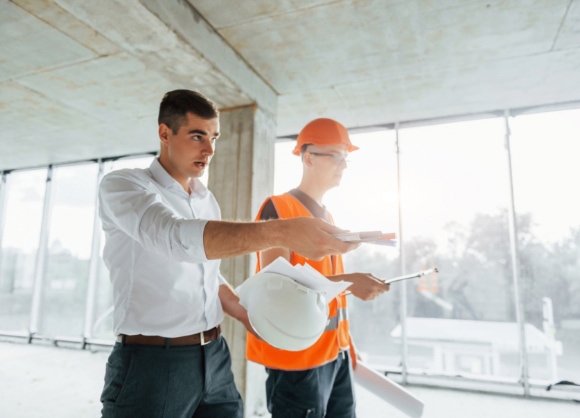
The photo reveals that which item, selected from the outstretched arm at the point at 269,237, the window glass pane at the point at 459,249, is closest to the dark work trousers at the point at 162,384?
the outstretched arm at the point at 269,237

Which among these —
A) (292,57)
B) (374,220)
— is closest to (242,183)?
(292,57)

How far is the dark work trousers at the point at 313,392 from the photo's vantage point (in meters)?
1.41

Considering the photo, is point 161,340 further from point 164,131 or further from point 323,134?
point 323,134

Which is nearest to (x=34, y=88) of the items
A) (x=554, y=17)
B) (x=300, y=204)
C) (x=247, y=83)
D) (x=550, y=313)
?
(x=247, y=83)

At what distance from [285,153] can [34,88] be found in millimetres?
2939

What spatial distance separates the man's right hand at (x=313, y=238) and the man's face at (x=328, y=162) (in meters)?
1.00

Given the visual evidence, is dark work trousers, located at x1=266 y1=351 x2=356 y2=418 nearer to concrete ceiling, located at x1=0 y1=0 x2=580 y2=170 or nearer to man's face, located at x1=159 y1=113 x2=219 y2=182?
man's face, located at x1=159 y1=113 x2=219 y2=182

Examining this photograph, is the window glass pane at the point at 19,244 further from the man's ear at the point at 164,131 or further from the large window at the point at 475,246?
the man's ear at the point at 164,131

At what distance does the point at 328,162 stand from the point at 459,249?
3315 mm

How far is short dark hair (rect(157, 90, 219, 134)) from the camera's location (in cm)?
123

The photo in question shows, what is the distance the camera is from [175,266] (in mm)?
1154

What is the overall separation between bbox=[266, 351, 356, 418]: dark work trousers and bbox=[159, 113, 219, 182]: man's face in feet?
2.69

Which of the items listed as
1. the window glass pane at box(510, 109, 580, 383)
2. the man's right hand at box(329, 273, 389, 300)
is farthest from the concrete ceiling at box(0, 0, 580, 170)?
the man's right hand at box(329, 273, 389, 300)

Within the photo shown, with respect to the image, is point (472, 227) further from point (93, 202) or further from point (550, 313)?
point (93, 202)
